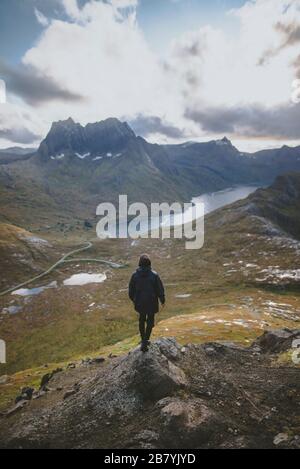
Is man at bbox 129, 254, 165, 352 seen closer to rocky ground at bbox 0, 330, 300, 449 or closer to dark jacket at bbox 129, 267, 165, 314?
dark jacket at bbox 129, 267, 165, 314

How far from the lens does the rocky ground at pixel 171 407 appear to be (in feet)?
50.9

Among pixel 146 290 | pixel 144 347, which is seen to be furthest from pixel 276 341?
pixel 146 290

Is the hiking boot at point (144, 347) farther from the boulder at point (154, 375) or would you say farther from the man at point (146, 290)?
the man at point (146, 290)

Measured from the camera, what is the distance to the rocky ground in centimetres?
1552

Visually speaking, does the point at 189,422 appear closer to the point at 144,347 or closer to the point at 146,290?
the point at 144,347

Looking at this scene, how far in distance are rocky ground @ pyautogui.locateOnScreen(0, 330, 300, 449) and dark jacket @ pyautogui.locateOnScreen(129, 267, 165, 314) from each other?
113 inches

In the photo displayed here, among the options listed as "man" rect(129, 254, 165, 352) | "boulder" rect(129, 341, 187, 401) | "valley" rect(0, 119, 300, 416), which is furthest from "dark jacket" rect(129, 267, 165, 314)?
"valley" rect(0, 119, 300, 416)

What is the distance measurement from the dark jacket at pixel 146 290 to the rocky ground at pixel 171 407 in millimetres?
2882

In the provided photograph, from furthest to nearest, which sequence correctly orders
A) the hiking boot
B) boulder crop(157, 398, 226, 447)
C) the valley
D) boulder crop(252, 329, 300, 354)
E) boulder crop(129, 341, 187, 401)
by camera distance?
1. the valley
2. boulder crop(252, 329, 300, 354)
3. the hiking boot
4. boulder crop(129, 341, 187, 401)
5. boulder crop(157, 398, 226, 447)

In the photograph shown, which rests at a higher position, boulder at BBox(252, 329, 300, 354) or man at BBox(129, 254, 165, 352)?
man at BBox(129, 254, 165, 352)
